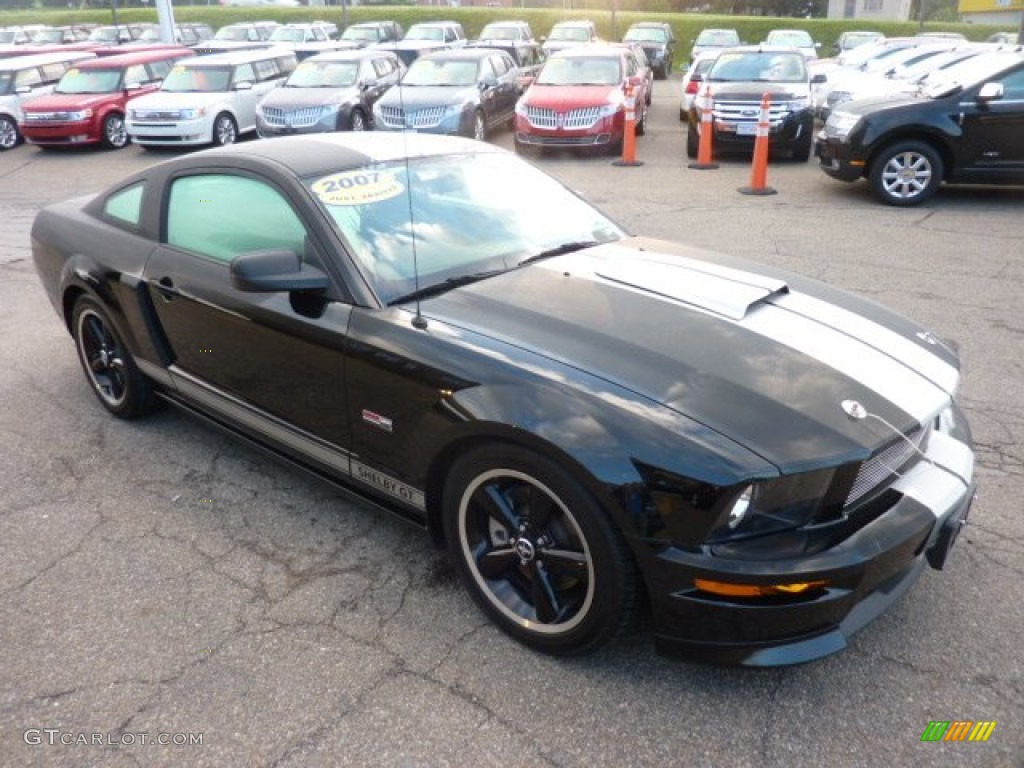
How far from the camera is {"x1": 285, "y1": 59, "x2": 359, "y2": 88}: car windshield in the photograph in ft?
47.0

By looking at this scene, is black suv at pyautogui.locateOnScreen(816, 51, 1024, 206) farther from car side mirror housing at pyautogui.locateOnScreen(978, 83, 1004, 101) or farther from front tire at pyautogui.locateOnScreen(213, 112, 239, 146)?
front tire at pyautogui.locateOnScreen(213, 112, 239, 146)

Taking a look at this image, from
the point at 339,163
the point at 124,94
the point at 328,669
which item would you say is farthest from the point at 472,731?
the point at 124,94

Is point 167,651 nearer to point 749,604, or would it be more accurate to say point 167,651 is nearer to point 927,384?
point 749,604

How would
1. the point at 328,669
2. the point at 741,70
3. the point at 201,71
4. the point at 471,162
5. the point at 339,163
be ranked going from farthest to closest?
the point at 201,71, the point at 741,70, the point at 471,162, the point at 339,163, the point at 328,669

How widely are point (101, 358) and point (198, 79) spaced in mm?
12188

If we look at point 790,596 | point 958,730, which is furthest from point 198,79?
point 958,730

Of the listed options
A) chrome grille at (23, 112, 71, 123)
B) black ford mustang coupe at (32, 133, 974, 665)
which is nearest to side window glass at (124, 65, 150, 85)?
chrome grille at (23, 112, 71, 123)

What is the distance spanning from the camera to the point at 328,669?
2633 millimetres

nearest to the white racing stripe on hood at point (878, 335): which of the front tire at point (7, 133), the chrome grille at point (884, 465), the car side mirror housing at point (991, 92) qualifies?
the chrome grille at point (884, 465)

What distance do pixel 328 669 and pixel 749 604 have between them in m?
1.33

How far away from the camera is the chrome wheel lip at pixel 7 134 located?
15.6 metres

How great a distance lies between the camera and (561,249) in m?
3.50

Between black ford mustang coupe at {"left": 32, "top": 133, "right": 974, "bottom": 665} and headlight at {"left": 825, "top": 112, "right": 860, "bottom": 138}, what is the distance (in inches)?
253

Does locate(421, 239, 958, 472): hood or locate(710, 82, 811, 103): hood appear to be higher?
locate(421, 239, 958, 472): hood
